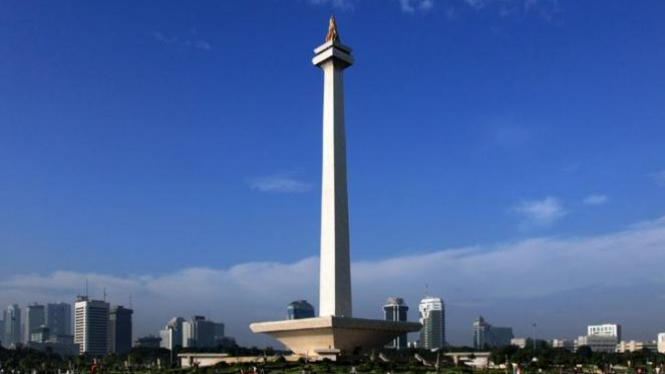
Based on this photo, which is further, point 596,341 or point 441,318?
point 441,318

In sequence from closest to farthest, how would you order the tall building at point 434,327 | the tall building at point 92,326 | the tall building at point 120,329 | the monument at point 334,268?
the monument at point 334,268, the tall building at point 92,326, the tall building at point 120,329, the tall building at point 434,327

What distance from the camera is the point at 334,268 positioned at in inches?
1720

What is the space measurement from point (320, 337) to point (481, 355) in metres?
25.8

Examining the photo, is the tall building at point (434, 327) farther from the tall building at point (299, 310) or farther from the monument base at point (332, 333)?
the monument base at point (332, 333)

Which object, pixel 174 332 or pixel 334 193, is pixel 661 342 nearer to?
pixel 174 332

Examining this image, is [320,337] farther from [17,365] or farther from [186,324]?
[186,324]

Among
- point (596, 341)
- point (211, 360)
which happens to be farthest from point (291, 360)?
point (596, 341)

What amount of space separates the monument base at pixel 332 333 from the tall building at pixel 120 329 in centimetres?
12025

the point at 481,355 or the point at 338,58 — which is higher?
the point at 338,58

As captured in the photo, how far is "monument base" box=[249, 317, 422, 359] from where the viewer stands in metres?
41.3

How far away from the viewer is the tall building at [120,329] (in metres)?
159

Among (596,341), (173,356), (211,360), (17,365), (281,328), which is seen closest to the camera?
(281,328)

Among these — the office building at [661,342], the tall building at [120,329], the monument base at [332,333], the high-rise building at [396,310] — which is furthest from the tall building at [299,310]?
the monument base at [332,333]

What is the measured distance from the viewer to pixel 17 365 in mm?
75938
